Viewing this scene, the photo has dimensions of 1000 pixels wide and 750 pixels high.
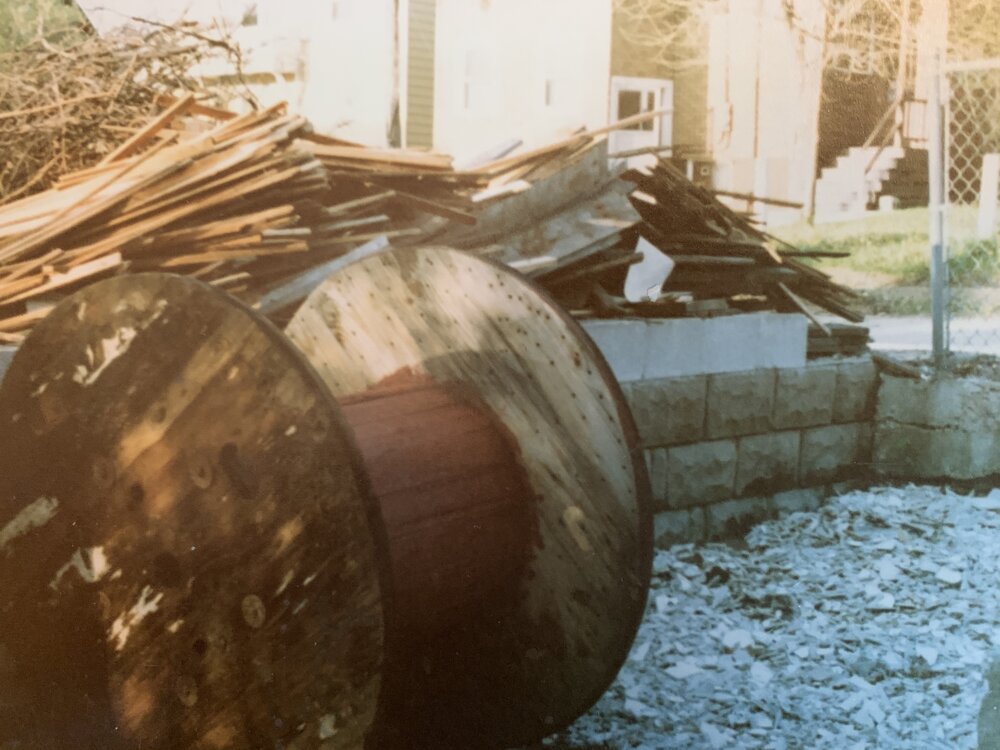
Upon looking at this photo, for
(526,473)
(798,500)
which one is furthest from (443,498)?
(798,500)

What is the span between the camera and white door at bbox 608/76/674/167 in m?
20.2

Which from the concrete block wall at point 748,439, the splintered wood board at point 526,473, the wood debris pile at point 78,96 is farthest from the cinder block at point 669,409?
the wood debris pile at point 78,96

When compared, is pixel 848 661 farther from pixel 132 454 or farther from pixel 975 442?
pixel 132 454

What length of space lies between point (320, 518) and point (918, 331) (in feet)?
37.0

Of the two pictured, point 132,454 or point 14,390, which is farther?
point 14,390

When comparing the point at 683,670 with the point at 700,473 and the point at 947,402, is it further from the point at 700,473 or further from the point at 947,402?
the point at 947,402

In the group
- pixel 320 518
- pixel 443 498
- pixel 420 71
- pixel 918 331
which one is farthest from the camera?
pixel 420 71

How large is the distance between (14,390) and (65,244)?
1.54 m

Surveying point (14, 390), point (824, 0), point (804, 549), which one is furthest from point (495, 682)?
point (824, 0)

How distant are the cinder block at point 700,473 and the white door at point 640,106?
15338 mm

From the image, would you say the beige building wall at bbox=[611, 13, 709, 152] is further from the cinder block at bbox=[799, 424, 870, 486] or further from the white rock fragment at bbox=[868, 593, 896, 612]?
the white rock fragment at bbox=[868, 593, 896, 612]

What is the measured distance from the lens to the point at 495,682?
10.1ft

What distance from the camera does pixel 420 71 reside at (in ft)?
66.8

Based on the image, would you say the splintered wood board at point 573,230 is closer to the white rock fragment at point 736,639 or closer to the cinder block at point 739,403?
the cinder block at point 739,403
